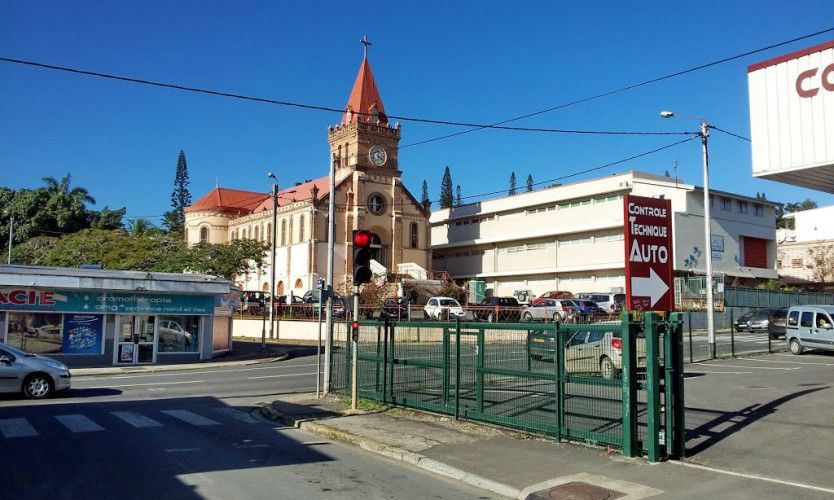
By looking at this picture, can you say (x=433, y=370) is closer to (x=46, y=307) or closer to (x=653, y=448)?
(x=653, y=448)

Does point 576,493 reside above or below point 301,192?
below

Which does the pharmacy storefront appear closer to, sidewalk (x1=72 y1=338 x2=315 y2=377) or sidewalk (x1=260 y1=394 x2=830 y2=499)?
sidewalk (x1=72 y1=338 x2=315 y2=377)

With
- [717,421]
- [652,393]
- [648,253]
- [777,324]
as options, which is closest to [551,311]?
[777,324]

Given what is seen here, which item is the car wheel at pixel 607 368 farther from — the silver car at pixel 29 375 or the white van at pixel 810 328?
the white van at pixel 810 328

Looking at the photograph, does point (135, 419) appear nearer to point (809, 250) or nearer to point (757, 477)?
point (757, 477)

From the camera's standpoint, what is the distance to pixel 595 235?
202 feet

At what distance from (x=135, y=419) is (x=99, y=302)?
1566 cm

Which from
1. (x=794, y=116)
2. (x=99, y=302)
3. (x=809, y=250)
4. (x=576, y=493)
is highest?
(x=809, y=250)

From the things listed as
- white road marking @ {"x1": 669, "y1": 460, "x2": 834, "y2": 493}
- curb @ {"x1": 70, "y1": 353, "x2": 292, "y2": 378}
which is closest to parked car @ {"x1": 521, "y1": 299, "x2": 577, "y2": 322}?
curb @ {"x1": 70, "y1": 353, "x2": 292, "y2": 378}

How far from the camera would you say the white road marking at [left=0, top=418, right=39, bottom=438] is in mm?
11938

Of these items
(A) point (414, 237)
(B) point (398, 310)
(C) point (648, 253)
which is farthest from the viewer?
(A) point (414, 237)

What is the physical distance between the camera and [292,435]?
1257 cm

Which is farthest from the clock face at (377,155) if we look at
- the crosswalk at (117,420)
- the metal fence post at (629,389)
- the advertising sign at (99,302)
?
the metal fence post at (629,389)

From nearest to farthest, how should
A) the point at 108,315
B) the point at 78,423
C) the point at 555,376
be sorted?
the point at 555,376, the point at 78,423, the point at 108,315
